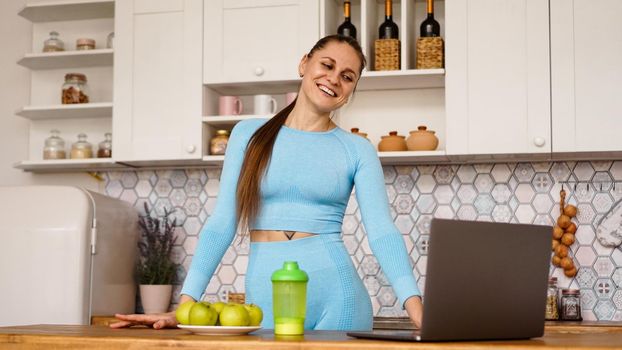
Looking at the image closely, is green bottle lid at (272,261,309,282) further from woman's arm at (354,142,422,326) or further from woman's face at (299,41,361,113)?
woman's face at (299,41,361,113)

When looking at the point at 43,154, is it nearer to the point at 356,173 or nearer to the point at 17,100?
the point at 17,100

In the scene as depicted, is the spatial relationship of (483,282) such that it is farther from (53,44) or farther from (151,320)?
(53,44)

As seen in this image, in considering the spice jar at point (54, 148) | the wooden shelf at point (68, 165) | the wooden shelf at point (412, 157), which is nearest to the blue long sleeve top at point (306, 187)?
the wooden shelf at point (412, 157)

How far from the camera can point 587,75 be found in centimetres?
350

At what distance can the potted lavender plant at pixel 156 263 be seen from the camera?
394 centimetres

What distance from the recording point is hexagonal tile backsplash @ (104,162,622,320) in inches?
146

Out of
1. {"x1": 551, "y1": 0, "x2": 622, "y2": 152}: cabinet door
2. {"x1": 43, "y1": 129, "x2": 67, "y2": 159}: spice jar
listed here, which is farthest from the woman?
{"x1": 43, "y1": 129, "x2": 67, "y2": 159}: spice jar

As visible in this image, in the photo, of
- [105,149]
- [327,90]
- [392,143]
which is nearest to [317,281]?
[327,90]

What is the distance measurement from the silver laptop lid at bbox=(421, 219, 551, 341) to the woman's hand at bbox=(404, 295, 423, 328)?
247 mm

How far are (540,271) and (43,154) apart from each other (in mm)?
2985

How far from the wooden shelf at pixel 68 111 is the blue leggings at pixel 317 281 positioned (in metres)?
2.03

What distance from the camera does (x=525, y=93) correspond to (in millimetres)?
3537

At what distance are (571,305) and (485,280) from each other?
2.21 m

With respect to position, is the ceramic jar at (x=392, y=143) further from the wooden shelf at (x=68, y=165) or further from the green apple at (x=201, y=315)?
the green apple at (x=201, y=315)
